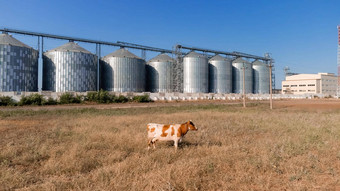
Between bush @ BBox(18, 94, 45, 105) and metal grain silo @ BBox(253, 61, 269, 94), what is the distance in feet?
247

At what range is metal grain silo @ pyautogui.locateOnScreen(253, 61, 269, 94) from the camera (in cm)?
8631

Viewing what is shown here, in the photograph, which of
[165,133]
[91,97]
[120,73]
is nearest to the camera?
[165,133]

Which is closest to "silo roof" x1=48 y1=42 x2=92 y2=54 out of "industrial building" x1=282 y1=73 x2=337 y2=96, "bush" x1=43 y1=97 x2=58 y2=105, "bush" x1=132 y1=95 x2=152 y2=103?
"bush" x1=43 y1=97 x2=58 y2=105

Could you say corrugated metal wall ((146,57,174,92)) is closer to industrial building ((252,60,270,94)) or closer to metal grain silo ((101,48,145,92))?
metal grain silo ((101,48,145,92))

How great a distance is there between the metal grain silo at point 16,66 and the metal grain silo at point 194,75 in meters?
41.7

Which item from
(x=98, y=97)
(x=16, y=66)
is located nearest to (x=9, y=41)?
(x=16, y=66)

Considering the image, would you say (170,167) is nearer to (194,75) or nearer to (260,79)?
(194,75)

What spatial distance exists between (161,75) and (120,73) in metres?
14.2

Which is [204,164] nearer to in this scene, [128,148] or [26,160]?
[128,148]

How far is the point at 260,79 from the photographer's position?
86812mm

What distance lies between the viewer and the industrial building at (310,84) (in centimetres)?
11262

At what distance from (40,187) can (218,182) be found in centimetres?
404

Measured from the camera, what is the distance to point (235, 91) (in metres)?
79.4

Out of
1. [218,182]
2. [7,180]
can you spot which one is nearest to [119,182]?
[218,182]
